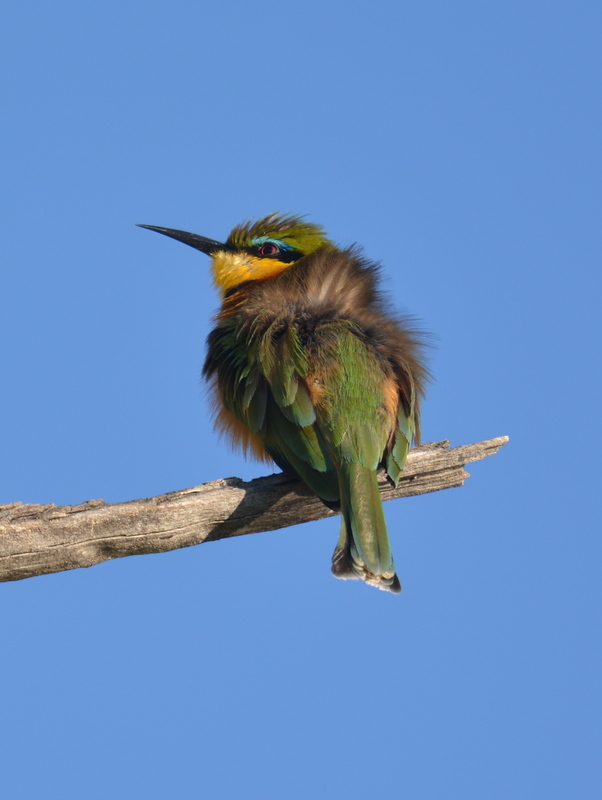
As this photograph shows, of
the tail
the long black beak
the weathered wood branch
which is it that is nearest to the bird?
the tail

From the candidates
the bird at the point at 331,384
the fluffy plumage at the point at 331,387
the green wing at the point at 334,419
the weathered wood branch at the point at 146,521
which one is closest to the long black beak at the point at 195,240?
the bird at the point at 331,384

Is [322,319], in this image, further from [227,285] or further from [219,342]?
[227,285]

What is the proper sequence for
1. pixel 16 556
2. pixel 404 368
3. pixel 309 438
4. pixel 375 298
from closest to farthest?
1. pixel 16 556
2. pixel 309 438
3. pixel 404 368
4. pixel 375 298

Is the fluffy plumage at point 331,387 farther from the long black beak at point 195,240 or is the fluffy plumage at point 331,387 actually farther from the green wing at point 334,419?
the long black beak at point 195,240

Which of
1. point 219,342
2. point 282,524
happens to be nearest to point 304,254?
point 219,342

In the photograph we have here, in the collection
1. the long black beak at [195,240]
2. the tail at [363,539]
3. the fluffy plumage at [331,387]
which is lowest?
the tail at [363,539]

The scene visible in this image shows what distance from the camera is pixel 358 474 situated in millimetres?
4105

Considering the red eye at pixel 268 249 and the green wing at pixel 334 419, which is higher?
the red eye at pixel 268 249

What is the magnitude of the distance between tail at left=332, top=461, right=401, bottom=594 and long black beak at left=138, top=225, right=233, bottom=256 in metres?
2.58

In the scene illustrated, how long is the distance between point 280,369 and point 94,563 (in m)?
1.26

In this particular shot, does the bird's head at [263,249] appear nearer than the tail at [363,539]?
No

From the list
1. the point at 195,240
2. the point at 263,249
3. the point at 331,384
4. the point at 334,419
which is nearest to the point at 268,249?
the point at 263,249

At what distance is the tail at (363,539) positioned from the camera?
158 inches

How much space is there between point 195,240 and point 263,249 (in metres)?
0.66
